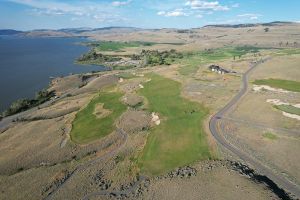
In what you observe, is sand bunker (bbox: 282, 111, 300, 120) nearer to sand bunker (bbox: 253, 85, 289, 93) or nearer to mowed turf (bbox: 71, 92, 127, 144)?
sand bunker (bbox: 253, 85, 289, 93)

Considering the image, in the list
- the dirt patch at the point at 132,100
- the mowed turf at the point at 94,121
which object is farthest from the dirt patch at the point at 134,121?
the dirt patch at the point at 132,100

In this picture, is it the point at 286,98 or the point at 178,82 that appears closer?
the point at 286,98

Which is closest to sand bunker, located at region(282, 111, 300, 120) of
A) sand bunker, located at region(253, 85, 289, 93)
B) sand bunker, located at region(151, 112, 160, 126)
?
sand bunker, located at region(253, 85, 289, 93)

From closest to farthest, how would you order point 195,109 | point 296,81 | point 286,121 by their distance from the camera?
point 286,121 < point 195,109 < point 296,81

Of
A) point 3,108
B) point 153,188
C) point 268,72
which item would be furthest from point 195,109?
point 3,108

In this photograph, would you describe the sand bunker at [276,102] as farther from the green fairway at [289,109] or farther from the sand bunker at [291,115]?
the sand bunker at [291,115]

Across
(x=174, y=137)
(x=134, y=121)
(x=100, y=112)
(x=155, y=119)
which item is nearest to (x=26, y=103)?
(x=100, y=112)

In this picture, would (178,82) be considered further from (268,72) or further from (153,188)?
(153,188)
